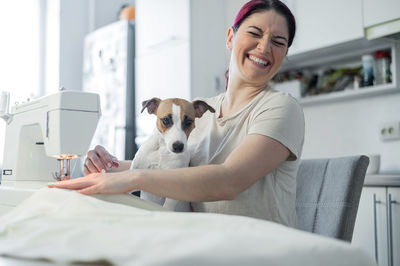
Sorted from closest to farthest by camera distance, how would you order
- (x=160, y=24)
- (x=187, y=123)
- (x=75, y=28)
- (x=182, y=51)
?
(x=187, y=123) < (x=182, y=51) < (x=160, y=24) < (x=75, y=28)

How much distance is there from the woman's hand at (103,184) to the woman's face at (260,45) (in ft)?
1.67

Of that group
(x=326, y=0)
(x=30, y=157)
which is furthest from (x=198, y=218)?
(x=326, y=0)

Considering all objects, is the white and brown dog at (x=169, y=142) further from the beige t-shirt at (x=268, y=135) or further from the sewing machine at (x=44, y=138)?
the sewing machine at (x=44, y=138)

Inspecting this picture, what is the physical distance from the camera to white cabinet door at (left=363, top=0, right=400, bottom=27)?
2324 mm

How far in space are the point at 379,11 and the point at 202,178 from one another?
1947 mm

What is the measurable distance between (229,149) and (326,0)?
1.90 meters

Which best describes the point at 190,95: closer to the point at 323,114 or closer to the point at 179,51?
the point at 179,51

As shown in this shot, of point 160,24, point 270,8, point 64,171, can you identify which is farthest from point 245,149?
point 160,24

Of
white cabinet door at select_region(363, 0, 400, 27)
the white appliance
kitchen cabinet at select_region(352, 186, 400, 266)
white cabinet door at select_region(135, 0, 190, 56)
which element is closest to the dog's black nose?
kitchen cabinet at select_region(352, 186, 400, 266)

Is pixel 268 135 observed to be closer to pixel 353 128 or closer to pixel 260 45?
pixel 260 45

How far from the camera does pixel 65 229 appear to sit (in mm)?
499

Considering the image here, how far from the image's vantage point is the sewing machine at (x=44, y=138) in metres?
1.17

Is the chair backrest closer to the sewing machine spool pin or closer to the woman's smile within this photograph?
the woman's smile

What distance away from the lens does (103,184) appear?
2.74ft
